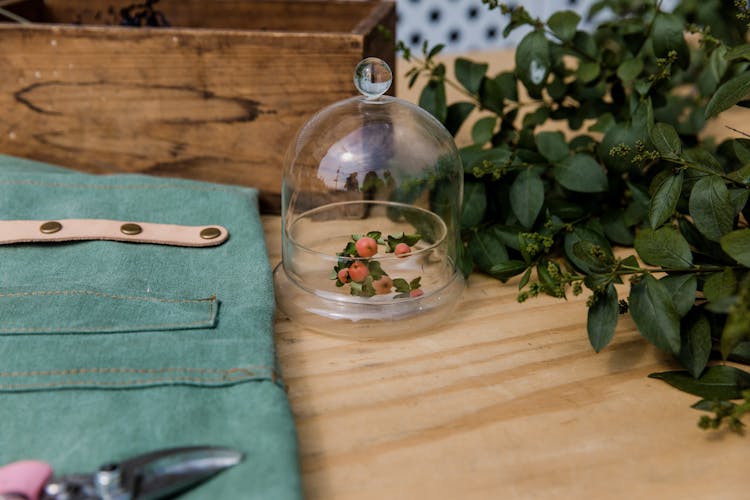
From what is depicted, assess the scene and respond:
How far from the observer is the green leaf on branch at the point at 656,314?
58 cm

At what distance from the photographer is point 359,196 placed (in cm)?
80

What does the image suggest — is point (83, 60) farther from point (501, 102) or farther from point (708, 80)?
point (708, 80)

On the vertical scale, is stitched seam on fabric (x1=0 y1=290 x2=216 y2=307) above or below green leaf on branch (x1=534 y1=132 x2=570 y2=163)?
below

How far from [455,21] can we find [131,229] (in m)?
1.60

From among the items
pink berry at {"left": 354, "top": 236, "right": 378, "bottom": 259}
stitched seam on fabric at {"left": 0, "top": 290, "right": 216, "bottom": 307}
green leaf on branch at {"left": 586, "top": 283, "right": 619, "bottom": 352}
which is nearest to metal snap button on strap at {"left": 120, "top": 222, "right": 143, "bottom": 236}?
stitched seam on fabric at {"left": 0, "top": 290, "right": 216, "bottom": 307}

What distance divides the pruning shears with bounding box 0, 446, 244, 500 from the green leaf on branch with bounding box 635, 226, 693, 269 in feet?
1.14

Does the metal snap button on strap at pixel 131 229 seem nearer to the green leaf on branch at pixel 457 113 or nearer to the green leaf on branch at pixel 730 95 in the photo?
the green leaf on branch at pixel 457 113

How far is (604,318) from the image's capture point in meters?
0.62

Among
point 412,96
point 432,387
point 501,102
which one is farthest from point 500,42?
point 432,387

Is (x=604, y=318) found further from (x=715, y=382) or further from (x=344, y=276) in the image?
(x=344, y=276)

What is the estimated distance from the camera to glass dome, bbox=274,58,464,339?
0.69m

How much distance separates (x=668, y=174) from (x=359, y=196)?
30 cm

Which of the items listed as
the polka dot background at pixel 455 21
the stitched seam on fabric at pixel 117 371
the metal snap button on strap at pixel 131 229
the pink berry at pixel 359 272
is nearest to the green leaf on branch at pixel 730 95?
the pink berry at pixel 359 272

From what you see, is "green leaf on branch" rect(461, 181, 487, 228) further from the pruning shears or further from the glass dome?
the pruning shears
